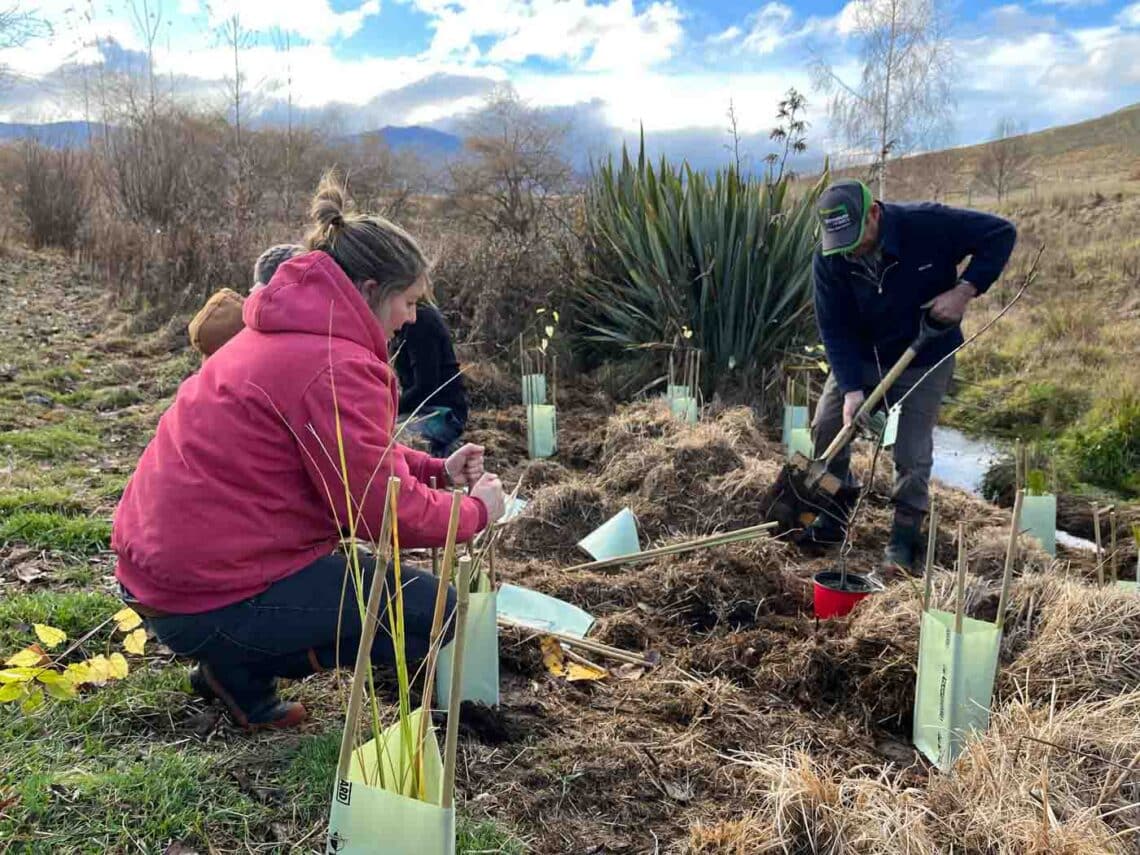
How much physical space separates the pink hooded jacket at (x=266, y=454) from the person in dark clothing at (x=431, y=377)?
2.10 meters

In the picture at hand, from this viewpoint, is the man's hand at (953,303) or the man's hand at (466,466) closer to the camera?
the man's hand at (466,466)

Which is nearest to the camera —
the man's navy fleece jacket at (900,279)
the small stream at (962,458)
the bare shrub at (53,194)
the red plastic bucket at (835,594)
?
the red plastic bucket at (835,594)

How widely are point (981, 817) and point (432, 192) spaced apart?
14.3 m

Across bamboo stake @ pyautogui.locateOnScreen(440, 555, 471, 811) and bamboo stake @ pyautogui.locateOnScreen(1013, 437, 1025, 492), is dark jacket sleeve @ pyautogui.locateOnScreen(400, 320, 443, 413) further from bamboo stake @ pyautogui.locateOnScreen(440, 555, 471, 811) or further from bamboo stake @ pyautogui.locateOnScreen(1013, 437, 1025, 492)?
bamboo stake @ pyautogui.locateOnScreen(440, 555, 471, 811)

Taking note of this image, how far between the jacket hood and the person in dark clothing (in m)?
2.11

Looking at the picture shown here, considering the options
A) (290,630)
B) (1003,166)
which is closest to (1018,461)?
(290,630)

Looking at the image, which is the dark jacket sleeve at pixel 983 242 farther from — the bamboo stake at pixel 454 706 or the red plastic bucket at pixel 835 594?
the bamboo stake at pixel 454 706

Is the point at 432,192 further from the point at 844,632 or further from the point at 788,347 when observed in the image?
the point at 844,632

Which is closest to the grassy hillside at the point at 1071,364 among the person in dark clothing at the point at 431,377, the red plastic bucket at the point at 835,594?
the red plastic bucket at the point at 835,594

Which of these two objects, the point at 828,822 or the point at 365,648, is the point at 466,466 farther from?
the point at 828,822

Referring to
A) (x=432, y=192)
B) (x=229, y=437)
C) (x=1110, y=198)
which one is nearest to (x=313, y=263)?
(x=229, y=437)

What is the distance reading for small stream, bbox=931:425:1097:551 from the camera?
21.9 ft

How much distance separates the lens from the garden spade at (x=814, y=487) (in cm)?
339

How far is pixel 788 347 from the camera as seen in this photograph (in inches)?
258
